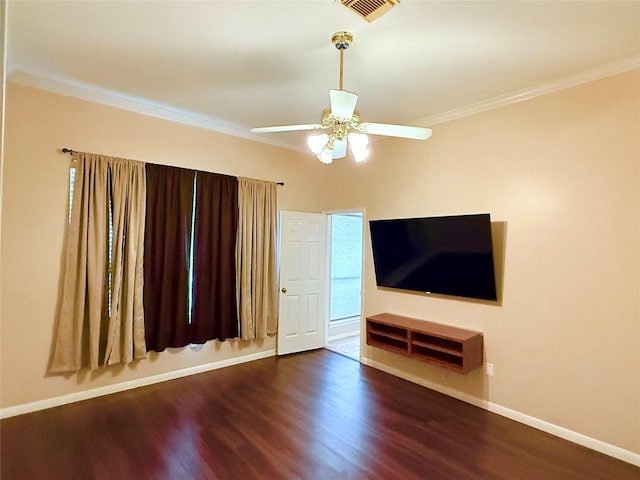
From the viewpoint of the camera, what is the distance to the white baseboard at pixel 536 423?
107 inches

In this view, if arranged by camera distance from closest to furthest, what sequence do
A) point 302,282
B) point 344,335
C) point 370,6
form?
point 370,6 < point 302,282 < point 344,335

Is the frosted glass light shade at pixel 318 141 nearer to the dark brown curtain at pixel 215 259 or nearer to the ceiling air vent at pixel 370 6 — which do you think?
the ceiling air vent at pixel 370 6

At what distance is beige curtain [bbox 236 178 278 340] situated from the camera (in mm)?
4512

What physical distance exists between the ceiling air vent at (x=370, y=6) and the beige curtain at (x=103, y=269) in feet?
8.80

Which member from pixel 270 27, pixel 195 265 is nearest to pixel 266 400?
pixel 195 265

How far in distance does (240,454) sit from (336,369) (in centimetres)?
198

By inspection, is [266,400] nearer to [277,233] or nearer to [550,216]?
[277,233]

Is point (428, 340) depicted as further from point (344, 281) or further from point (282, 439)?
point (344, 281)

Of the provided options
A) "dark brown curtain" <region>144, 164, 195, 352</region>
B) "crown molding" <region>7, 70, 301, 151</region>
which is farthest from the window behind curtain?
"crown molding" <region>7, 70, 301, 151</region>

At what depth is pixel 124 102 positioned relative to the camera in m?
3.71

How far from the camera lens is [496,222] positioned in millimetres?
3490

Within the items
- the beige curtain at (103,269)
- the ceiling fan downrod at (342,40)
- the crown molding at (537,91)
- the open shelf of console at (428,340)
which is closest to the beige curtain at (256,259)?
the beige curtain at (103,269)

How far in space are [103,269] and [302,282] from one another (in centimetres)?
248

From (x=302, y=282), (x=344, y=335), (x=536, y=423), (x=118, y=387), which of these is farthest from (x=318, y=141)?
(x=344, y=335)
